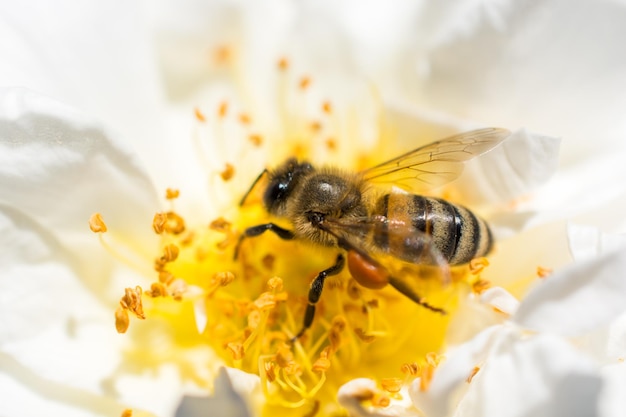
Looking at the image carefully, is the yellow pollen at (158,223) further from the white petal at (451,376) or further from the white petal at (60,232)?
the white petal at (451,376)

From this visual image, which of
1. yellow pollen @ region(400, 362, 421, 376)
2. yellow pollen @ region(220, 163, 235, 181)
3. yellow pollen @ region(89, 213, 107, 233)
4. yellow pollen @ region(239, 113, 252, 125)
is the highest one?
yellow pollen @ region(239, 113, 252, 125)

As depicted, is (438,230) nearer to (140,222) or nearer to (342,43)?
(140,222)

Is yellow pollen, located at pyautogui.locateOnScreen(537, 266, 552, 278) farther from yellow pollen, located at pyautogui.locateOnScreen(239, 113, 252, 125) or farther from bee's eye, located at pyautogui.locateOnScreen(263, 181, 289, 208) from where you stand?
yellow pollen, located at pyautogui.locateOnScreen(239, 113, 252, 125)

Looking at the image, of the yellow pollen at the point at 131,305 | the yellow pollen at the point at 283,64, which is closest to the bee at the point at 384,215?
the yellow pollen at the point at 131,305

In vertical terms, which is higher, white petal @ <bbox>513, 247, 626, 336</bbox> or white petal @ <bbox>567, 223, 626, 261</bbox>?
white petal @ <bbox>567, 223, 626, 261</bbox>

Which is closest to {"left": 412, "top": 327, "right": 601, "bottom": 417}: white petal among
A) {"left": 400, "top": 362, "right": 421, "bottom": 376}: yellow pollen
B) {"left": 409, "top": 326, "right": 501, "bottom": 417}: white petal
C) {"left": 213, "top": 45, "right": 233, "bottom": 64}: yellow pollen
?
{"left": 409, "top": 326, "right": 501, "bottom": 417}: white petal

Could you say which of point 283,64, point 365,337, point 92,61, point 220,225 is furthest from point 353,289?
point 92,61

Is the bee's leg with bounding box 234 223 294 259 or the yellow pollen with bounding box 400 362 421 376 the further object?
the bee's leg with bounding box 234 223 294 259
